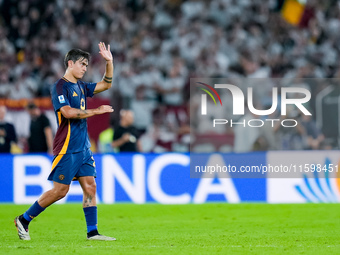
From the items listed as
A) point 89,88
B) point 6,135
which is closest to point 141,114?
point 6,135

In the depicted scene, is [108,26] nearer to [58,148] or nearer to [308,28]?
[308,28]

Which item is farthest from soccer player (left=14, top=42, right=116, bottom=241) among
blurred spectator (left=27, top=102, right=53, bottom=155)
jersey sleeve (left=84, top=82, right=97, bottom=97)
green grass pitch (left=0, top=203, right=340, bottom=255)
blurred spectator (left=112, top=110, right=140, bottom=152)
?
blurred spectator (left=27, top=102, right=53, bottom=155)

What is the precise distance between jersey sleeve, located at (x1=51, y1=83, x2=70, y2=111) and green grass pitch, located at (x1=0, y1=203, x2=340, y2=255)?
4.79ft

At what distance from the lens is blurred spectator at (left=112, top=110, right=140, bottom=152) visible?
506 inches

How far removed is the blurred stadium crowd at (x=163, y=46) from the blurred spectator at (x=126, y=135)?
5.07ft

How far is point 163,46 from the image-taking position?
1809cm

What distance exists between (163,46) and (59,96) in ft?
36.9

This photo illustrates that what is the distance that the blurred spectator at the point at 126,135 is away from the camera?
12.9 m

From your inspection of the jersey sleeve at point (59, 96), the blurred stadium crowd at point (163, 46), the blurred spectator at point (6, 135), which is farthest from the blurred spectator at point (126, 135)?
the jersey sleeve at point (59, 96)

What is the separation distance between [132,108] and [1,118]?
339cm

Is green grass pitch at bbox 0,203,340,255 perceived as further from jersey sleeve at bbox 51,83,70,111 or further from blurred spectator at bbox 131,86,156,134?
blurred spectator at bbox 131,86,156,134

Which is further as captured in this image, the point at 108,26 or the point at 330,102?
the point at 108,26

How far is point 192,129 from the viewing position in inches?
562

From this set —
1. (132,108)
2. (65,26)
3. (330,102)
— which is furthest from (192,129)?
(65,26)
